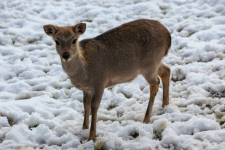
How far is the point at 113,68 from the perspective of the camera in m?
4.66

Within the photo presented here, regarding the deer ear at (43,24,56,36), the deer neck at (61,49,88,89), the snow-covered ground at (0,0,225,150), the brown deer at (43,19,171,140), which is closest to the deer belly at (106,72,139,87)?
the brown deer at (43,19,171,140)

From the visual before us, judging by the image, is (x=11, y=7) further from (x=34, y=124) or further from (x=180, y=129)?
(x=180, y=129)

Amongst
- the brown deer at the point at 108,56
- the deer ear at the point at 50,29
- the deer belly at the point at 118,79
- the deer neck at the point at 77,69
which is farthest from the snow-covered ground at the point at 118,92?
the deer ear at the point at 50,29

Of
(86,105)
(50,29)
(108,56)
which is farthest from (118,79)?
(50,29)

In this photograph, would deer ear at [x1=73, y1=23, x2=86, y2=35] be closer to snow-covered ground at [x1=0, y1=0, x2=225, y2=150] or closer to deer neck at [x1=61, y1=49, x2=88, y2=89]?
deer neck at [x1=61, y1=49, x2=88, y2=89]

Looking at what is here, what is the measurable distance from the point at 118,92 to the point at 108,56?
1.52 metres

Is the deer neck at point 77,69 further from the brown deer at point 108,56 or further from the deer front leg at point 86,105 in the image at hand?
the deer front leg at point 86,105

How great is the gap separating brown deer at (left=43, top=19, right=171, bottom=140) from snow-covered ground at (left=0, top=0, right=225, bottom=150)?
1.40ft

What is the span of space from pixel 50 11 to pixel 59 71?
4271 millimetres

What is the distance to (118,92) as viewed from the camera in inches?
233

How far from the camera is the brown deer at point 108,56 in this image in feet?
14.2

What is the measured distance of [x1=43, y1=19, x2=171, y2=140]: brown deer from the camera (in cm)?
432

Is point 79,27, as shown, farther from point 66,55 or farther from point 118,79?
point 118,79

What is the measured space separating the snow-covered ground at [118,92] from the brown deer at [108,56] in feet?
1.40
